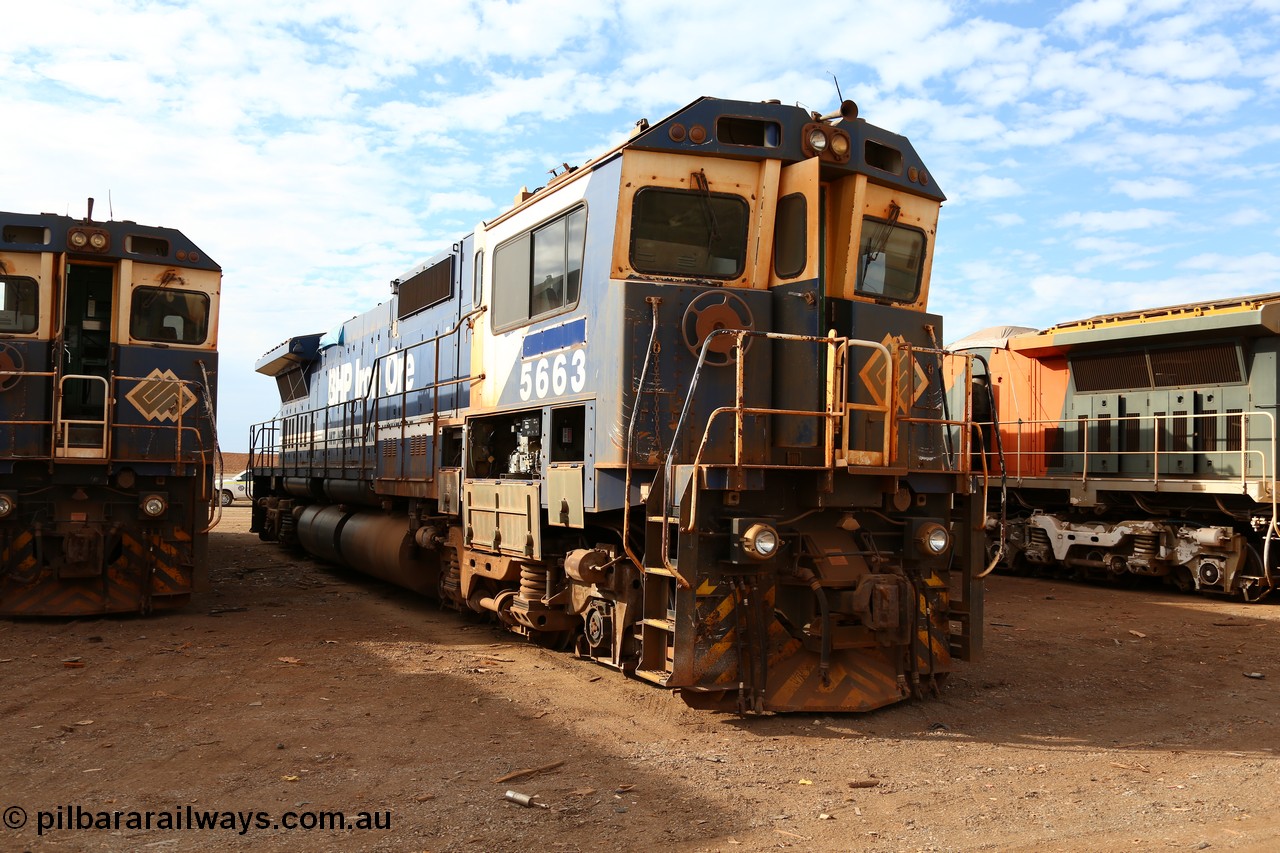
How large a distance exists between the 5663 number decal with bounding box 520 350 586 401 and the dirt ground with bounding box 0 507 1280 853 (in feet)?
7.52

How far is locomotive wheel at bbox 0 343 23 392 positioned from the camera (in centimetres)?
1048

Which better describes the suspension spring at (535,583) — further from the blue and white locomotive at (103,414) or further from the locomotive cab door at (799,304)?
the blue and white locomotive at (103,414)

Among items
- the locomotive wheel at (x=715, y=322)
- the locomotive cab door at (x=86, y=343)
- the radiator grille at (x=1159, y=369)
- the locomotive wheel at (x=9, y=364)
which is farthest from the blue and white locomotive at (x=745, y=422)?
the radiator grille at (x=1159, y=369)

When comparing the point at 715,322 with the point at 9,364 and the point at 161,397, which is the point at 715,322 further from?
the point at 9,364

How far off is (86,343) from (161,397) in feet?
4.07

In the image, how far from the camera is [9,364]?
34.6 feet

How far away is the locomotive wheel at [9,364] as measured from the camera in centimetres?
1048

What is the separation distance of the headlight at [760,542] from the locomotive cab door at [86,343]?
801 centimetres

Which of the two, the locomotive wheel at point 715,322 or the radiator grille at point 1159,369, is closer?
the locomotive wheel at point 715,322

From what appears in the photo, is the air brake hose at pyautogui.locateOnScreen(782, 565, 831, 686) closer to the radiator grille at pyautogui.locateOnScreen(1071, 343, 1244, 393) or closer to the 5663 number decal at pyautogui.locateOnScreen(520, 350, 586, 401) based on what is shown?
the 5663 number decal at pyautogui.locateOnScreen(520, 350, 586, 401)

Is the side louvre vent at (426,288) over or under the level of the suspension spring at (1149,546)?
over

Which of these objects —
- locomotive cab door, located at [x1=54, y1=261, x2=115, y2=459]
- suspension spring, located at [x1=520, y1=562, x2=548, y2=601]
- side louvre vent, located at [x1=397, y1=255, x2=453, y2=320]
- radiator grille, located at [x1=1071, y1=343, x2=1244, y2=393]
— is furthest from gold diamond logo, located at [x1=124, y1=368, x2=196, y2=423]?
radiator grille, located at [x1=1071, y1=343, x2=1244, y2=393]

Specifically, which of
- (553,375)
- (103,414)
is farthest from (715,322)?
(103,414)

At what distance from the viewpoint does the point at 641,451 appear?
683 cm
